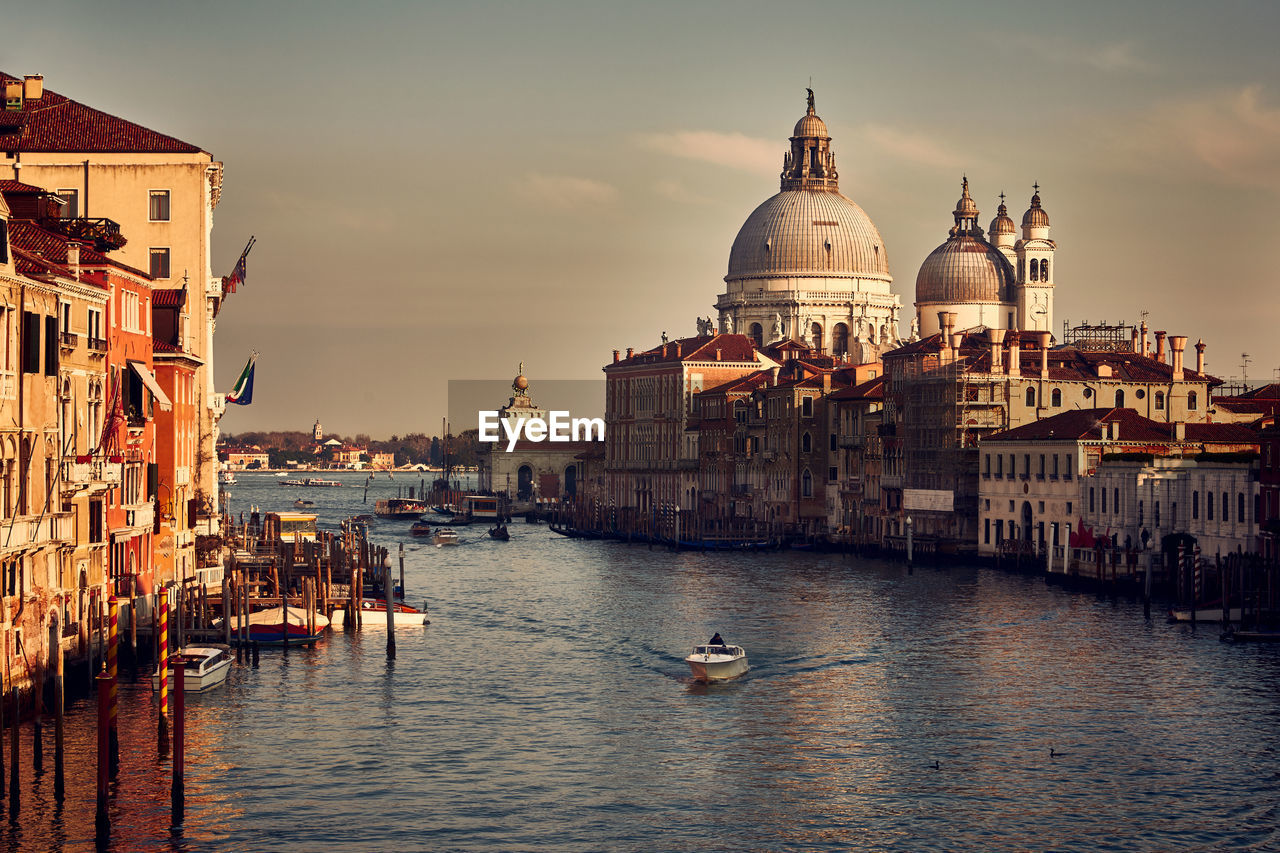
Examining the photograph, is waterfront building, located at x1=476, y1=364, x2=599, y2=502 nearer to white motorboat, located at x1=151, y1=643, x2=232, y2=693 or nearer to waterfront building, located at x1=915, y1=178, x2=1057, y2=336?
waterfront building, located at x1=915, y1=178, x2=1057, y2=336

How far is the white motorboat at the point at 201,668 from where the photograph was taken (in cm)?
3999

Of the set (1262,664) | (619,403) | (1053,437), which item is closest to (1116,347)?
(1053,437)

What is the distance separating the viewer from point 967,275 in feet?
437

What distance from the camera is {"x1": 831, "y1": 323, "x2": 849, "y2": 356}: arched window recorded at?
144250 mm

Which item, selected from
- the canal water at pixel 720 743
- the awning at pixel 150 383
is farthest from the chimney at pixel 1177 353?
the awning at pixel 150 383

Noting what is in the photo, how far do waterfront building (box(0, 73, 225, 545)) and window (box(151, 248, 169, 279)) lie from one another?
26 mm

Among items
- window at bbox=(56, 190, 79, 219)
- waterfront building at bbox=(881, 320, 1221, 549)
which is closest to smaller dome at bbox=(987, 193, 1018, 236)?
waterfront building at bbox=(881, 320, 1221, 549)

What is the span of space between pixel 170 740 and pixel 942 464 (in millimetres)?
53078

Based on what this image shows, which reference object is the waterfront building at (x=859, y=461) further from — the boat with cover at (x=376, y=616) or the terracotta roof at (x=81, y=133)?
the terracotta roof at (x=81, y=133)

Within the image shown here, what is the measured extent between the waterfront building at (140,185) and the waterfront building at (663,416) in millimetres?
60245

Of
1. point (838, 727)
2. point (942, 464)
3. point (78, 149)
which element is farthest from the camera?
point (942, 464)

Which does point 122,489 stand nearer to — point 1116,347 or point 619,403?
point 1116,347

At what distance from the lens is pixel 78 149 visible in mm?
53812

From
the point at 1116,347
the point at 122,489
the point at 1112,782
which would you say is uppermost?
the point at 1116,347
